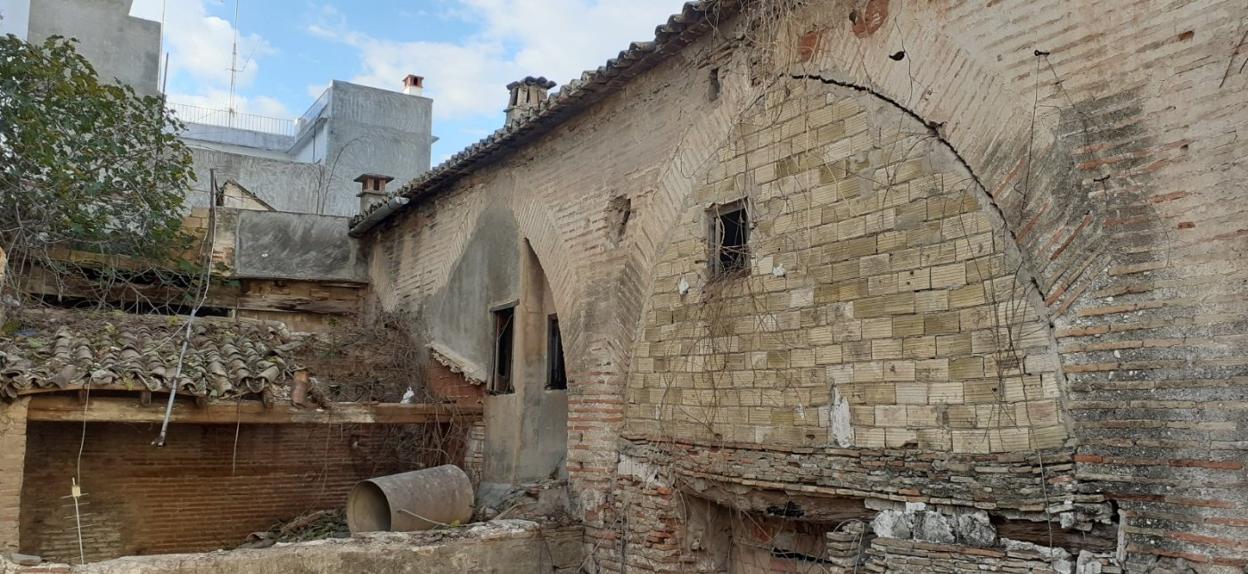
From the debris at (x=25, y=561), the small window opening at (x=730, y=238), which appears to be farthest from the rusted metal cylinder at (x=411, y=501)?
the small window opening at (x=730, y=238)

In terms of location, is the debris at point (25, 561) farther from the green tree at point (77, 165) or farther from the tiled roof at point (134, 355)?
the green tree at point (77, 165)

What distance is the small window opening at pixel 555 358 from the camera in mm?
9594

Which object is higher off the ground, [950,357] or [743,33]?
[743,33]

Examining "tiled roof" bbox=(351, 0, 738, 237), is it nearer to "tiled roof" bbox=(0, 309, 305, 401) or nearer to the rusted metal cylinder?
"tiled roof" bbox=(0, 309, 305, 401)

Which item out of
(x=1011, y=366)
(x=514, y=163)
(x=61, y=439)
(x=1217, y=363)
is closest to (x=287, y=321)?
(x=61, y=439)

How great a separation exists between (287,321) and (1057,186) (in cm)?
1214

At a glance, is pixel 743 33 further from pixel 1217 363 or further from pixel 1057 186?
pixel 1217 363

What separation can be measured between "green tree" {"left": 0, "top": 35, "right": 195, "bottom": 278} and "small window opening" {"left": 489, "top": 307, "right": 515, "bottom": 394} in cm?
548

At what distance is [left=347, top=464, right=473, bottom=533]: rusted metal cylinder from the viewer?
8.12 m

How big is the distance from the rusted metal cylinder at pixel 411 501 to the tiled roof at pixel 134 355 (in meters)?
1.32

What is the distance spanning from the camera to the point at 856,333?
19.1 feet

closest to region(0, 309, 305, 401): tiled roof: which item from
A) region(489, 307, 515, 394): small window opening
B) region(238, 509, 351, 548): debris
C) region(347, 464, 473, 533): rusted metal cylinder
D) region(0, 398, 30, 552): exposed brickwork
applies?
region(0, 398, 30, 552): exposed brickwork

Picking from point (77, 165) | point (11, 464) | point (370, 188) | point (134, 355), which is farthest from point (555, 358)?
point (370, 188)

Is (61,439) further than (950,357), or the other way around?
(61,439)
